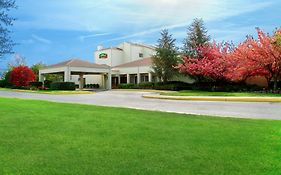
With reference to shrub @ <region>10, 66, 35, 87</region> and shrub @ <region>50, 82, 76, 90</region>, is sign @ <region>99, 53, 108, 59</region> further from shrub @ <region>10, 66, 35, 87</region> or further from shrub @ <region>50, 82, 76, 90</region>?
shrub @ <region>50, 82, 76, 90</region>

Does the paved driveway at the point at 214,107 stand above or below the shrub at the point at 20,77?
below

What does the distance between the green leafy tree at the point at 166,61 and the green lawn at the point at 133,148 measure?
36.2m

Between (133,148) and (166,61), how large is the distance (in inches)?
1567

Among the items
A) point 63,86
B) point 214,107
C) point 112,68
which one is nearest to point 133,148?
point 214,107

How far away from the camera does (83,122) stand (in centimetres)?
980

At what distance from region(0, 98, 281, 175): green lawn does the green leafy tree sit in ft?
119

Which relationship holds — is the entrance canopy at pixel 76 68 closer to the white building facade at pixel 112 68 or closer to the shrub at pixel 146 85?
the white building facade at pixel 112 68

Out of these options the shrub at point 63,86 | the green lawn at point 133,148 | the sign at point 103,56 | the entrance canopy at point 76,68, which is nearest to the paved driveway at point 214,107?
the green lawn at point 133,148

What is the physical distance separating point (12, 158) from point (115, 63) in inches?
2345

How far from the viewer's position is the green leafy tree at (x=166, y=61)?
4600 centimetres

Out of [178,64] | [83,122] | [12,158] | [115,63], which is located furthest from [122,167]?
[115,63]

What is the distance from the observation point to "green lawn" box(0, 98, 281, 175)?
5562mm

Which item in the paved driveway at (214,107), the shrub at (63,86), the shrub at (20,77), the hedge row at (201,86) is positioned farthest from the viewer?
the shrub at (20,77)

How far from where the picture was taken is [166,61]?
4616cm
